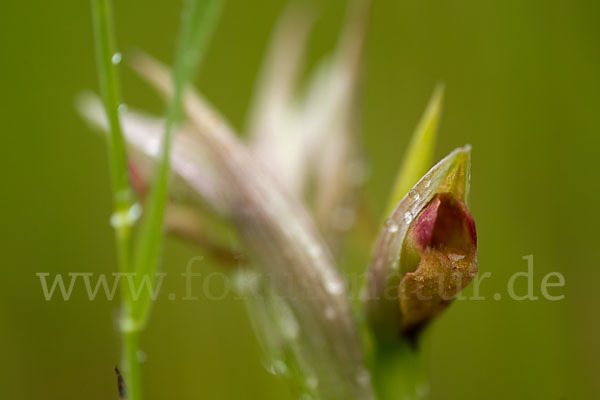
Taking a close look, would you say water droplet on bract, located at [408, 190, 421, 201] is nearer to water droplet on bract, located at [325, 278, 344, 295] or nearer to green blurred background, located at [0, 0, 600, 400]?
water droplet on bract, located at [325, 278, 344, 295]

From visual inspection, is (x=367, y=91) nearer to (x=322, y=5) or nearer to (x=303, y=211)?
(x=322, y=5)

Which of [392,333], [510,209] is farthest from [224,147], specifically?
[510,209]

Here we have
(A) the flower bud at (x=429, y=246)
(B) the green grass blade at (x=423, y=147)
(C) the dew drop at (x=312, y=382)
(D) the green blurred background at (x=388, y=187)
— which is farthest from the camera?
(D) the green blurred background at (x=388, y=187)

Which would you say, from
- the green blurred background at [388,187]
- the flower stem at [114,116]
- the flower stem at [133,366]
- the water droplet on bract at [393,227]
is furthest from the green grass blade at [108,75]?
the green blurred background at [388,187]

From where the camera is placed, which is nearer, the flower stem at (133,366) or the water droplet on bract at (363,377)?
the flower stem at (133,366)

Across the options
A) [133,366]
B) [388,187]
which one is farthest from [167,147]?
[388,187]

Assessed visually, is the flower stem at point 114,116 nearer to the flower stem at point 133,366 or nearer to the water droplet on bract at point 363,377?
the flower stem at point 133,366

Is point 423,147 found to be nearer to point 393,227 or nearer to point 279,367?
point 393,227

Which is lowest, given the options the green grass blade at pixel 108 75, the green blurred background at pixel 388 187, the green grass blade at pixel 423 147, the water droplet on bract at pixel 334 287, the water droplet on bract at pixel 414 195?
the water droplet on bract at pixel 414 195
